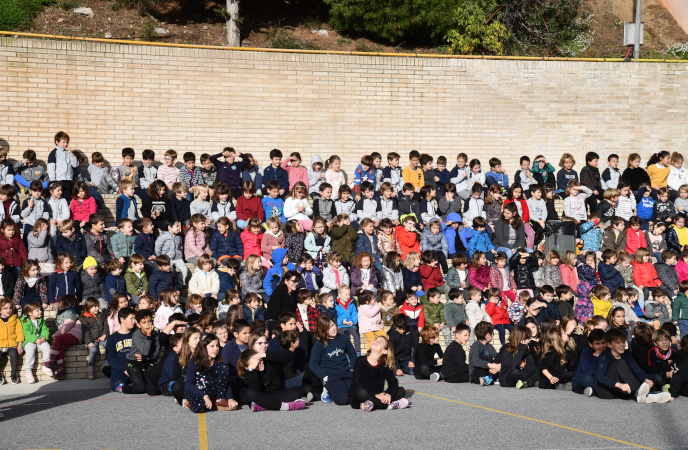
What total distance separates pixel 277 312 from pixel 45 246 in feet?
14.2

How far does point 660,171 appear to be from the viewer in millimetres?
18125

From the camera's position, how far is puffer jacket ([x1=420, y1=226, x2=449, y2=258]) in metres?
15.2

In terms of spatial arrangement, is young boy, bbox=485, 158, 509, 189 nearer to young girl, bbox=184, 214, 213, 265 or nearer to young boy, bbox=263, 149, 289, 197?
young boy, bbox=263, 149, 289, 197

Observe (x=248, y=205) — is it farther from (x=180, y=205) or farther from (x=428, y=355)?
(x=428, y=355)

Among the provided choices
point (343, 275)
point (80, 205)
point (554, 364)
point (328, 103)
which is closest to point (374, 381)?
point (554, 364)

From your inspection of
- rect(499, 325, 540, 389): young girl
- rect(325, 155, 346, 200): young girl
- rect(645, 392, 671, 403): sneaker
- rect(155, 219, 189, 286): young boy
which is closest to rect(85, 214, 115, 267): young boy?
rect(155, 219, 189, 286): young boy

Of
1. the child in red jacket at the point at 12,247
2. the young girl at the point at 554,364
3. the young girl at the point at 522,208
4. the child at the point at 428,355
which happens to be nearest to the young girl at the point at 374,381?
the child at the point at 428,355

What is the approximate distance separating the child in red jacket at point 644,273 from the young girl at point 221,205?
803cm

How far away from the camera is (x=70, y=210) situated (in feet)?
46.5

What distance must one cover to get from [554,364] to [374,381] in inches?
132

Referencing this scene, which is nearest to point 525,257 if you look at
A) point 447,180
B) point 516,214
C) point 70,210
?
point 516,214

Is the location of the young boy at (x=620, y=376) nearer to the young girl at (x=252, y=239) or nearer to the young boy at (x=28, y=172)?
the young girl at (x=252, y=239)

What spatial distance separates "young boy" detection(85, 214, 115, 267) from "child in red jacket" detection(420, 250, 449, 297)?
5.68 m

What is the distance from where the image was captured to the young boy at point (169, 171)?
16.0 meters
